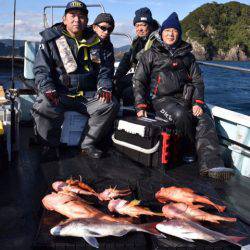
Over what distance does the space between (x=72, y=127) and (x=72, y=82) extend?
24.8 inches

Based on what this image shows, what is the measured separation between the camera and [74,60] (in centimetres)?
481

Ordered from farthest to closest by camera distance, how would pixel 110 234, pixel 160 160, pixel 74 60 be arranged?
pixel 74 60
pixel 160 160
pixel 110 234

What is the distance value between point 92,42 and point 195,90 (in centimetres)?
155

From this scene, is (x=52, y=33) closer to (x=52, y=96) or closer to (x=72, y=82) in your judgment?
(x=72, y=82)

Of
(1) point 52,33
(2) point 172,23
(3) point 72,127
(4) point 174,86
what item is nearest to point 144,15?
(2) point 172,23

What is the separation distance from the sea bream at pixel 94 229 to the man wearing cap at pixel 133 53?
10.9 feet

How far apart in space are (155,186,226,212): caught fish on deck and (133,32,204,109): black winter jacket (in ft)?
5.50

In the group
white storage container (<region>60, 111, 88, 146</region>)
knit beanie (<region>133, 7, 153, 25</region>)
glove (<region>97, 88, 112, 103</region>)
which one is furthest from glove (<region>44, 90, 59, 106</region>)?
knit beanie (<region>133, 7, 153, 25</region>)

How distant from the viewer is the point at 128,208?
9.93 ft

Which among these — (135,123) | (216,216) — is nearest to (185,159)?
(135,123)

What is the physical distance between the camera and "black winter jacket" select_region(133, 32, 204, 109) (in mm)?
4910

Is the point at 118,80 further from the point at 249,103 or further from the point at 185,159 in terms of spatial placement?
the point at 249,103

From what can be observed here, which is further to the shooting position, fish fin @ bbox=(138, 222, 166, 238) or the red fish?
the red fish

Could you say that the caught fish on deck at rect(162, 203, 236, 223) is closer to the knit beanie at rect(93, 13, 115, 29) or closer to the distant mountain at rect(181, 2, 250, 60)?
the knit beanie at rect(93, 13, 115, 29)
